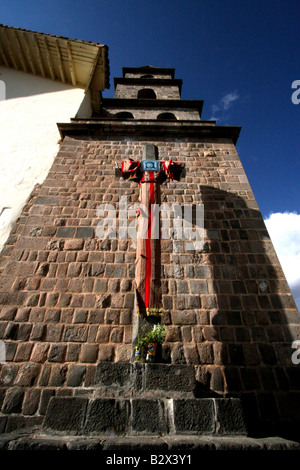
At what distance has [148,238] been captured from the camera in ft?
11.2

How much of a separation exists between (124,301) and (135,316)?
1.22m

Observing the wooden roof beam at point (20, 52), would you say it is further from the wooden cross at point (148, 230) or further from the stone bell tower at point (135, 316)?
the wooden cross at point (148, 230)

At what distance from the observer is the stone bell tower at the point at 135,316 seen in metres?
2.33

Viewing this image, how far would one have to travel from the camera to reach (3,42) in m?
8.58

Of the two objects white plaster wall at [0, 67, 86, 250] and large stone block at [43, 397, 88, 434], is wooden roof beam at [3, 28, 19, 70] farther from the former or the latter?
large stone block at [43, 397, 88, 434]

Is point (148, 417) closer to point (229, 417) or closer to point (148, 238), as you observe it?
point (229, 417)

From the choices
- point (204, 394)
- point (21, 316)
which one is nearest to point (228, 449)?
point (204, 394)

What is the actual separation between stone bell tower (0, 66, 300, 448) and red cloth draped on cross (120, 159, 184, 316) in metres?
0.16

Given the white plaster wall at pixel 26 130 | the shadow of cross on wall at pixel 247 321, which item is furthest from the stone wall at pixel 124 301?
the white plaster wall at pixel 26 130

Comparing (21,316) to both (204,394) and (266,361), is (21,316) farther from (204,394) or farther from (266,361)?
(266,361)

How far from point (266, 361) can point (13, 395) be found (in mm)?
3961

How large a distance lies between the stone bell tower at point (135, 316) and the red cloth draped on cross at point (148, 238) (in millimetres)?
162

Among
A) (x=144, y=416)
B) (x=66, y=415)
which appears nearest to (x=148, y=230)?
(x=144, y=416)

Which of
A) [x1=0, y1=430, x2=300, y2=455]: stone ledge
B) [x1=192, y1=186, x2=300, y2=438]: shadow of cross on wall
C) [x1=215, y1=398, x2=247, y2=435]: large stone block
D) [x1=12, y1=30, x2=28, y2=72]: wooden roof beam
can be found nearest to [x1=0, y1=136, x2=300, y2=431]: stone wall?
[x1=192, y1=186, x2=300, y2=438]: shadow of cross on wall
